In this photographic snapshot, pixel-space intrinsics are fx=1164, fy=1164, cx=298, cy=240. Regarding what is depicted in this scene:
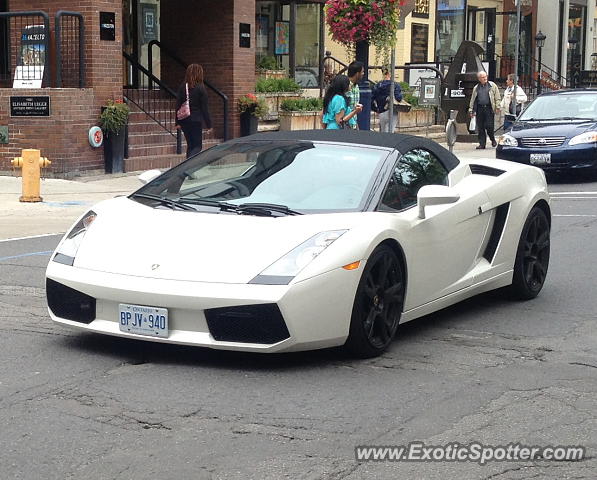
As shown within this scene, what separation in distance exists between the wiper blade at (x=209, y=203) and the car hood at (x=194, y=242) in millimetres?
151

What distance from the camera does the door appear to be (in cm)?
714

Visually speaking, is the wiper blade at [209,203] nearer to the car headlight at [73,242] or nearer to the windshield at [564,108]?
the car headlight at [73,242]

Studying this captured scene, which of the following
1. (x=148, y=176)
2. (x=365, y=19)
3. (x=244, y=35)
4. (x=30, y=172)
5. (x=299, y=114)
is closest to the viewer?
(x=148, y=176)

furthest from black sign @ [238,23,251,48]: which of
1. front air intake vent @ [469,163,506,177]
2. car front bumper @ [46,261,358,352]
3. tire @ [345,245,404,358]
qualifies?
car front bumper @ [46,261,358,352]

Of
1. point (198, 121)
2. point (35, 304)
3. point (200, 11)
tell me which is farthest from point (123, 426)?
point (200, 11)

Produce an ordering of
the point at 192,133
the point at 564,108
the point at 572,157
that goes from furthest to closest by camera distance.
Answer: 1. the point at 564,108
2. the point at 572,157
3. the point at 192,133

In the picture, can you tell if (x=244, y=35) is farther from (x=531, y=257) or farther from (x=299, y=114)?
(x=531, y=257)

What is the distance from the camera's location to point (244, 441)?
512 centimetres

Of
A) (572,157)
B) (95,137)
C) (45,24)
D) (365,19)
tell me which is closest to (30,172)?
(95,137)

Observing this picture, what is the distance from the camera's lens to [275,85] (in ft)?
83.7

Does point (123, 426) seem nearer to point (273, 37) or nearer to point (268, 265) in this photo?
point (268, 265)

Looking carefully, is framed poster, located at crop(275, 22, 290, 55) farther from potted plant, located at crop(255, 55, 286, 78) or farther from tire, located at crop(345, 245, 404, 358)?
tire, located at crop(345, 245, 404, 358)

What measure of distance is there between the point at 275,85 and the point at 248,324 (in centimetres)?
1974

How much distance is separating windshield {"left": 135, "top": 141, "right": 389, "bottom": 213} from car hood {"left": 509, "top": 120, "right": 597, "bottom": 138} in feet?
41.5
